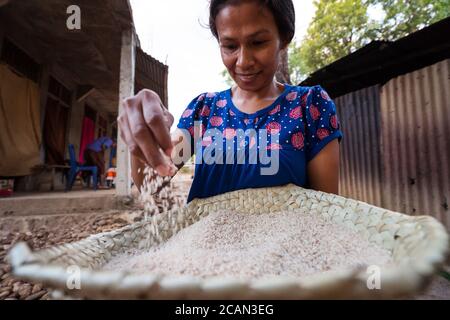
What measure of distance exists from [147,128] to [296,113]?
0.77 metres

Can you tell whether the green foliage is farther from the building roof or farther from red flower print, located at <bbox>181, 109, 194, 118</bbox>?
red flower print, located at <bbox>181, 109, 194, 118</bbox>

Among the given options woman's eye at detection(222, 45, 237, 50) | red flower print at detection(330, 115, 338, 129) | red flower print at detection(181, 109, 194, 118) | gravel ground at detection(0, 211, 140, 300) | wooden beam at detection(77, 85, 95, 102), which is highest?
wooden beam at detection(77, 85, 95, 102)

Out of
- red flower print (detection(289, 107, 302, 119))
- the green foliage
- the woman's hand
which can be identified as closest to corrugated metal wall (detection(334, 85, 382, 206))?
red flower print (detection(289, 107, 302, 119))

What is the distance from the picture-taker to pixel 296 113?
1.25 meters

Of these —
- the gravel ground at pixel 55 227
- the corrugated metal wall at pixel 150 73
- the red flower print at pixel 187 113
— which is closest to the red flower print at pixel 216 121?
the red flower print at pixel 187 113

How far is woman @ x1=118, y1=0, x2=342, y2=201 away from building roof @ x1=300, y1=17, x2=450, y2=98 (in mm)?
2247

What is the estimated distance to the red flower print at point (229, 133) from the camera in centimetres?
129

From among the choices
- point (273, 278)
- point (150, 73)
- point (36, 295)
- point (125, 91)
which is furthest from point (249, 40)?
point (150, 73)

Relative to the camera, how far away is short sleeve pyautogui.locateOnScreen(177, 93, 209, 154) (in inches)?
55.5

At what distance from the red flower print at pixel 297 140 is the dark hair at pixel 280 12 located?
0.47 meters

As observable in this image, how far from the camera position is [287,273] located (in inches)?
24.5

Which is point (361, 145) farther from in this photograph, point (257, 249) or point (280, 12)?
point (257, 249)

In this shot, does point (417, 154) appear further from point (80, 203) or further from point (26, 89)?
point (26, 89)

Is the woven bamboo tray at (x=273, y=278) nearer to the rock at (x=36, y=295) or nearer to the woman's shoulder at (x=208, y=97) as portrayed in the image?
the woman's shoulder at (x=208, y=97)
